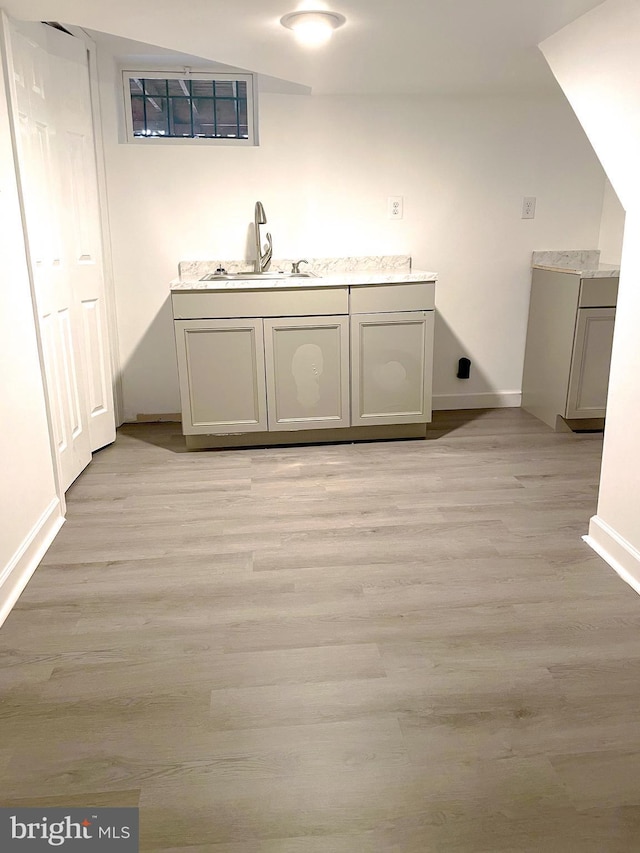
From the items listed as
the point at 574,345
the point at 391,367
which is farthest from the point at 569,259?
the point at 391,367

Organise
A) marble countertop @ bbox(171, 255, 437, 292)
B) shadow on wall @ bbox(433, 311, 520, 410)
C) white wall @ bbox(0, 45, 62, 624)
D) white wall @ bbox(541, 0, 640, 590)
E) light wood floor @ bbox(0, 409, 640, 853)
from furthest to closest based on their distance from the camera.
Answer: shadow on wall @ bbox(433, 311, 520, 410) → marble countertop @ bbox(171, 255, 437, 292) → white wall @ bbox(0, 45, 62, 624) → white wall @ bbox(541, 0, 640, 590) → light wood floor @ bbox(0, 409, 640, 853)

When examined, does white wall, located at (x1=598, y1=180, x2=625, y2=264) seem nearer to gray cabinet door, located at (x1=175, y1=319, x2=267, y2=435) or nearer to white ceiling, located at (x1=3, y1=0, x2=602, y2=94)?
white ceiling, located at (x1=3, y1=0, x2=602, y2=94)

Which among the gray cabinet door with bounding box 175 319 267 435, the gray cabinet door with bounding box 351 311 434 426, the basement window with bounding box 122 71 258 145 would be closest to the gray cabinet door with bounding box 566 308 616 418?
the gray cabinet door with bounding box 351 311 434 426

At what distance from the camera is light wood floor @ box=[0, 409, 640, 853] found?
127 centimetres

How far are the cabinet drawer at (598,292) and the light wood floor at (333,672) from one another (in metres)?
1.07

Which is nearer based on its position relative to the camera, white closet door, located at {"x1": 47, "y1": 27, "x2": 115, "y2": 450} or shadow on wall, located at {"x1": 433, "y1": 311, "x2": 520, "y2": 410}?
white closet door, located at {"x1": 47, "y1": 27, "x2": 115, "y2": 450}

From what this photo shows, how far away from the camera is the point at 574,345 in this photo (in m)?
3.39

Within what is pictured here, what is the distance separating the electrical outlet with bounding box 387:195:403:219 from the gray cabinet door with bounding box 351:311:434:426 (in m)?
0.75

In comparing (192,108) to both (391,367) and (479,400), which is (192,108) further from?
(479,400)

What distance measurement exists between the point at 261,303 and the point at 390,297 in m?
0.64

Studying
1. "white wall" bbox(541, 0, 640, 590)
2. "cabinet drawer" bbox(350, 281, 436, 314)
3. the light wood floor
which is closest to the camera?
the light wood floor

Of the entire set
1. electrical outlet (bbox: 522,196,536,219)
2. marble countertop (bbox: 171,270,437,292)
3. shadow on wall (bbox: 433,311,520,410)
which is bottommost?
shadow on wall (bbox: 433,311,520,410)

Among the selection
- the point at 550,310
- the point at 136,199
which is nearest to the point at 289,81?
the point at 136,199

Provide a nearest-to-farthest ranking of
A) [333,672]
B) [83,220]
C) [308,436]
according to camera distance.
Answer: [333,672] < [83,220] < [308,436]
